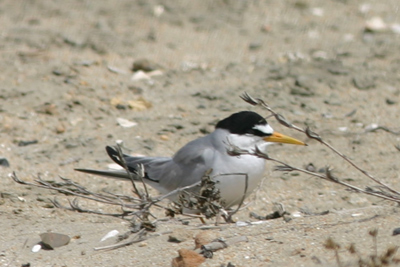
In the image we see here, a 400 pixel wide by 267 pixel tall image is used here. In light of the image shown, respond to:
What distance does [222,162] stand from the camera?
4.75 m

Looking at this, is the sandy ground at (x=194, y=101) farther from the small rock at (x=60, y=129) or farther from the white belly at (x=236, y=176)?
the white belly at (x=236, y=176)

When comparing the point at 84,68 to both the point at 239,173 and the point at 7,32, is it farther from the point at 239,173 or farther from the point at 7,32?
the point at 239,173

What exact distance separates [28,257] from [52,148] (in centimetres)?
218

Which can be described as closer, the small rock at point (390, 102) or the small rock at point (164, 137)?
the small rock at point (164, 137)

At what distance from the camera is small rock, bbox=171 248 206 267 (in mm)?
3314

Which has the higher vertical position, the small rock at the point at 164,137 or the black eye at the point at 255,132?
the black eye at the point at 255,132

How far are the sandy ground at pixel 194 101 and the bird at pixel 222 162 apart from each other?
0.25m

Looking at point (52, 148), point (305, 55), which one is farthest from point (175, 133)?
point (305, 55)

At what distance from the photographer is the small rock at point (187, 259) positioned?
331cm

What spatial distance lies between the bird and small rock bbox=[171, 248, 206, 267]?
1.24 meters

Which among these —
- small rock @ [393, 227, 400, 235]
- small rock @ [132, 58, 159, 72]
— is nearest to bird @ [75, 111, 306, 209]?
small rock @ [393, 227, 400, 235]

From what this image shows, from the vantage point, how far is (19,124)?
20.6 feet

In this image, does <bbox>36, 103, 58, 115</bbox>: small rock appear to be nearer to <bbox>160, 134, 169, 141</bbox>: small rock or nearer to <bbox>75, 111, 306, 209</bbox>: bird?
<bbox>160, 134, 169, 141</bbox>: small rock

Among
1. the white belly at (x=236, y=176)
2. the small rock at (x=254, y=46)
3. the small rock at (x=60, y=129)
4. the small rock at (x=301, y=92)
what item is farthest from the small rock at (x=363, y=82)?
the small rock at (x=60, y=129)
